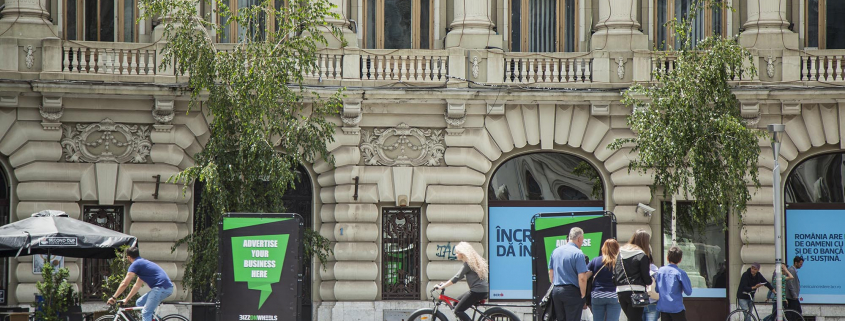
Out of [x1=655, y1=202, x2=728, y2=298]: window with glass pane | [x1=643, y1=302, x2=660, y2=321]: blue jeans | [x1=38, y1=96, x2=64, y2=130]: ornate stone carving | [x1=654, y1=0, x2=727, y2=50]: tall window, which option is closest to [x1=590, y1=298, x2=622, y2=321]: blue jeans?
[x1=643, y1=302, x2=660, y2=321]: blue jeans

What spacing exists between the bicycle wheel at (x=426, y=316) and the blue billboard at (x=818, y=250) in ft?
31.9

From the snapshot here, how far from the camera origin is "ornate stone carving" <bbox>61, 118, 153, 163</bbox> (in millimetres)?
21609

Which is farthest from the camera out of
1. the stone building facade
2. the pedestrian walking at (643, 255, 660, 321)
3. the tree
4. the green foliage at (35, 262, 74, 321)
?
the stone building facade

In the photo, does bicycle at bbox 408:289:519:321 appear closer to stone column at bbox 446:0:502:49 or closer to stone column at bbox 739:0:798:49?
stone column at bbox 446:0:502:49

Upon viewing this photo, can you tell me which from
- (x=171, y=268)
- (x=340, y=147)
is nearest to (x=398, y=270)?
(x=340, y=147)

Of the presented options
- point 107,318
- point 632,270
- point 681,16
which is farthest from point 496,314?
point 681,16

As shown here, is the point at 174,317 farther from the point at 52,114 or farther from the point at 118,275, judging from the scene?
the point at 52,114

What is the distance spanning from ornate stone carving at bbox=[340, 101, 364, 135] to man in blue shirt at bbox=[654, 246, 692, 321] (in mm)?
9084

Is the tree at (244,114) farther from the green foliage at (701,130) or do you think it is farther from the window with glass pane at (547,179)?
the green foliage at (701,130)

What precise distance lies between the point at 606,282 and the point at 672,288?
3.44 feet

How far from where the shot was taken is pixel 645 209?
866 inches

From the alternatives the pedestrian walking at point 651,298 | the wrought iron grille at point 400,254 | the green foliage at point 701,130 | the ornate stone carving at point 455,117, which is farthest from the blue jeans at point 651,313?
the ornate stone carving at point 455,117

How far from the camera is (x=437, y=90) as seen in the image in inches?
864

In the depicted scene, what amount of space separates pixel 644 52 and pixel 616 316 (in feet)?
30.9
